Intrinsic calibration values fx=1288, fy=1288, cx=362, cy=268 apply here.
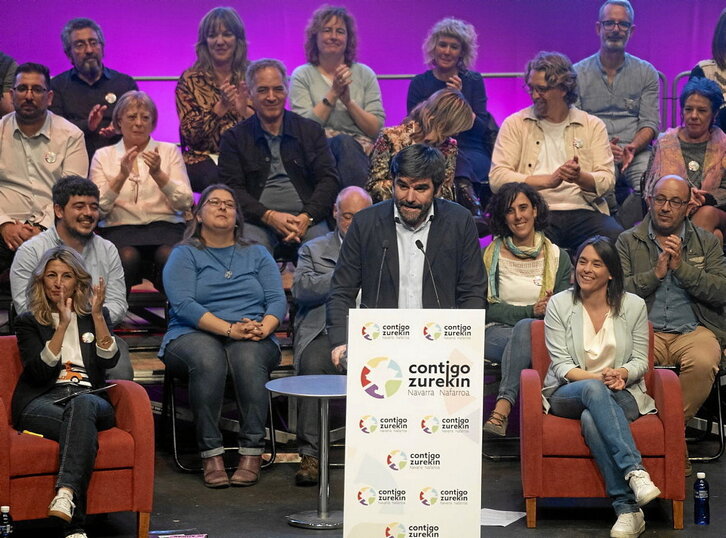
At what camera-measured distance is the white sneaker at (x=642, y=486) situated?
198 inches

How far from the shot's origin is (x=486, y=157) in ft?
25.7

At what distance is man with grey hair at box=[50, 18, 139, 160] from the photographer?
7449 millimetres

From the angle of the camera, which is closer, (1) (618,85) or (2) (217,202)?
(2) (217,202)

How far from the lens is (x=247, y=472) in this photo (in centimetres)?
596

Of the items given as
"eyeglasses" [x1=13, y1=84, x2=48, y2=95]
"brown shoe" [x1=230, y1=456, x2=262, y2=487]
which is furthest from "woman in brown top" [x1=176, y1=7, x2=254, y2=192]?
"brown shoe" [x1=230, y1=456, x2=262, y2=487]

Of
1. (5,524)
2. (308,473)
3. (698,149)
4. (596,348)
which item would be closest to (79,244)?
(308,473)

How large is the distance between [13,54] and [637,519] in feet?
18.3

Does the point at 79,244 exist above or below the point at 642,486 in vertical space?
above

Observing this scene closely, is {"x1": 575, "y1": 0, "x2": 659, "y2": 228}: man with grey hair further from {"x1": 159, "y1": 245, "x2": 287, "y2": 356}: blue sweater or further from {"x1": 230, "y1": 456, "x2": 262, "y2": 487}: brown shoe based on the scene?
{"x1": 230, "y1": 456, "x2": 262, "y2": 487}: brown shoe

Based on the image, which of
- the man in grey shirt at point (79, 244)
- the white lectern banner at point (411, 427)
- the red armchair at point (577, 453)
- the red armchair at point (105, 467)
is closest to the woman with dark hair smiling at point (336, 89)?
the man in grey shirt at point (79, 244)

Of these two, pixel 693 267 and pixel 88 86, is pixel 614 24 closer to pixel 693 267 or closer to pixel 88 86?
pixel 693 267

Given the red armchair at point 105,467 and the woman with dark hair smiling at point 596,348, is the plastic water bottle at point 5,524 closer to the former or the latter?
the red armchair at point 105,467

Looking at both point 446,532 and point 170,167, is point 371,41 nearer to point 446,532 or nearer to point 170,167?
point 170,167

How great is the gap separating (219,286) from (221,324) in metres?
0.24
